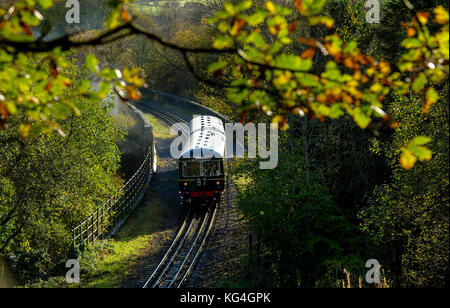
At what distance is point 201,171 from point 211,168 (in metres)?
0.51

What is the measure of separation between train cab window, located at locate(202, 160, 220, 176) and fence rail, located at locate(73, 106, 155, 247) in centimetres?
411

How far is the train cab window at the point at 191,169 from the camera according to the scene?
22203mm

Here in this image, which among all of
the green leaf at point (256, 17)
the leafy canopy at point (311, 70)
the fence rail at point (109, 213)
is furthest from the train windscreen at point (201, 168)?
the green leaf at point (256, 17)

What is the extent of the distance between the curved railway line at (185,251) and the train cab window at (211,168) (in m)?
2.19

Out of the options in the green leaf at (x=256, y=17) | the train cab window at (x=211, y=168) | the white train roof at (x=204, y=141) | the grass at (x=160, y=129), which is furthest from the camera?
the grass at (x=160, y=129)

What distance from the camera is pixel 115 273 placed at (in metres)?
16.7

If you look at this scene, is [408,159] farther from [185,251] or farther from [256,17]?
[185,251]

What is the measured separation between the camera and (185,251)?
1902cm

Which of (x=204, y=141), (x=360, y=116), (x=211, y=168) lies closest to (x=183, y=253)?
(x=211, y=168)

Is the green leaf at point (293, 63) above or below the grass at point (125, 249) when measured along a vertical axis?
above

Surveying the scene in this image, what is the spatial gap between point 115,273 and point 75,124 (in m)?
7.69

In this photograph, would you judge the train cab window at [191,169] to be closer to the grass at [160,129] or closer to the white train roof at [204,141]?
the white train roof at [204,141]
